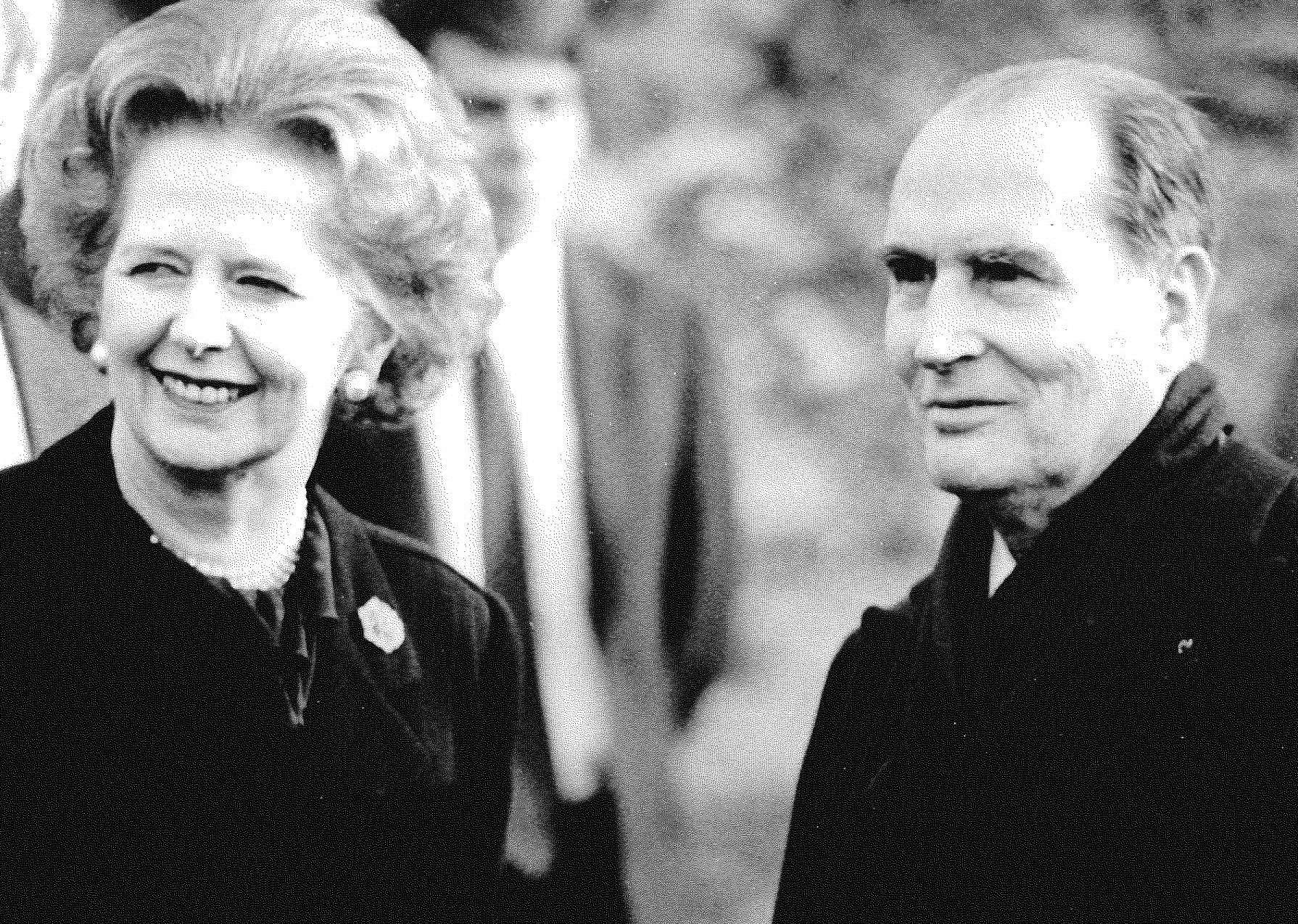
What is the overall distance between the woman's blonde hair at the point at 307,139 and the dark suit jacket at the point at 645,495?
0.19 m

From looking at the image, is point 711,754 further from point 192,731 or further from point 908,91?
point 908,91

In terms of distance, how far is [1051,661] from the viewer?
2248mm

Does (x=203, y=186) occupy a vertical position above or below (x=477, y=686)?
above

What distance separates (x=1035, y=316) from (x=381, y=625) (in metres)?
1.05

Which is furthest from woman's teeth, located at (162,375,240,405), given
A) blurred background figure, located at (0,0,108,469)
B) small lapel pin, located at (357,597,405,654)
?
small lapel pin, located at (357,597,405,654)

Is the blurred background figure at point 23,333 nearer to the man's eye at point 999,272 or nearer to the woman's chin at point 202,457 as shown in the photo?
the woman's chin at point 202,457

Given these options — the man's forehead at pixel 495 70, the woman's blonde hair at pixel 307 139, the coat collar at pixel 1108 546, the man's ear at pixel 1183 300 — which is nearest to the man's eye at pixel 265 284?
the woman's blonde hair at pixel 307 139

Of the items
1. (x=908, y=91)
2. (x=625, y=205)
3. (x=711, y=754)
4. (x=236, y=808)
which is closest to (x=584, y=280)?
(x=625, y=205)

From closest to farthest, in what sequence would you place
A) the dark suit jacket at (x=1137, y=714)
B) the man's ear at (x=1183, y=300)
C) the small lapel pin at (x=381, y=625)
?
the dark suit jacket at (x=1137, y=714) < the man's ear at (x=1183, y=300) < the small lapel pin at (x=381, y=625)

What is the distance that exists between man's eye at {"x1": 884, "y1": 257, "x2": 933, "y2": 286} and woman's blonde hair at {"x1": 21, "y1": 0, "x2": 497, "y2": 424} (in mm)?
618

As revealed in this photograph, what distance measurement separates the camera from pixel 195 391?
2262 millimetres

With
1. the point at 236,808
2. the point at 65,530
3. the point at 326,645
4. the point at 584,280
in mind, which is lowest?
the point at 236,808

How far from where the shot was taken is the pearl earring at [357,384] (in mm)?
2398

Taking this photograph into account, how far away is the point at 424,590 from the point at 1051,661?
3.08 ft
